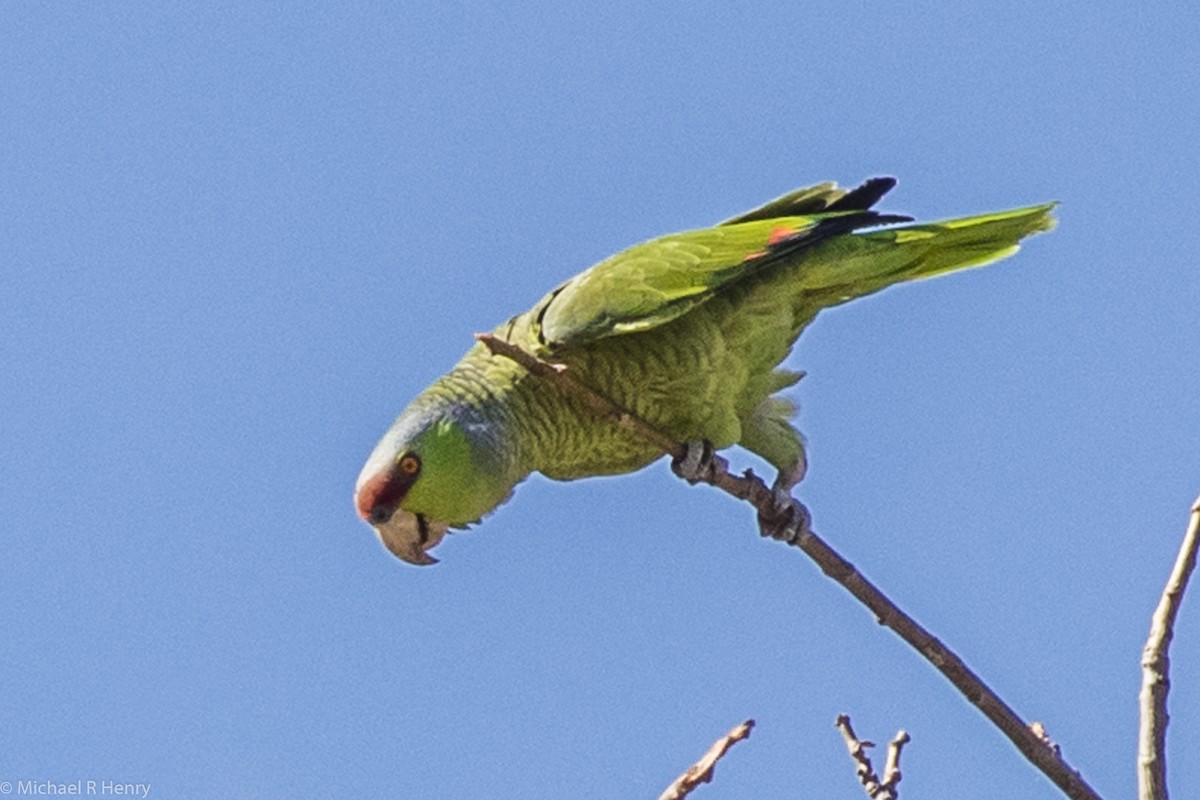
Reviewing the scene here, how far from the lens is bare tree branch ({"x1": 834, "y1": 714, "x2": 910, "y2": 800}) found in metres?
3.65

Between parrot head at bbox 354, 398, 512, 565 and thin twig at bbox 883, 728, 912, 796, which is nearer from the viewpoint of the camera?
thin twig at bbox 883, 728, 912, 796

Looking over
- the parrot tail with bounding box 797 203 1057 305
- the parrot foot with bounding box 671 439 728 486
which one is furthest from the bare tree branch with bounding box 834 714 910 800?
the parrot tail with bounding box 797 203 1057 305

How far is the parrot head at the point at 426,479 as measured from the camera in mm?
5473

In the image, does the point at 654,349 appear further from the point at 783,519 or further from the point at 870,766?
the point at 870,766

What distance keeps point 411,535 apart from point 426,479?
289mm

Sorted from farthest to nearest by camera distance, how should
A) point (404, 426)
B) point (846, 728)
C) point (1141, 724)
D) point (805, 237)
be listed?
point (805, 237) → point (404, 426) → point (846, 728) → point (1141, 724)

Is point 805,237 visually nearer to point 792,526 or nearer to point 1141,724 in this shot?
point 792,526

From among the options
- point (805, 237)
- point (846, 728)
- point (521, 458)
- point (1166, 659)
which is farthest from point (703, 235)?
point (1166, 659)

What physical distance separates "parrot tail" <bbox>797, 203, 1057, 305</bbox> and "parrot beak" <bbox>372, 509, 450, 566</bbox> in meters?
1.83

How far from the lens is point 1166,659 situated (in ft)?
11.4

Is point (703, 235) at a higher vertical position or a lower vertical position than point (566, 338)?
higher

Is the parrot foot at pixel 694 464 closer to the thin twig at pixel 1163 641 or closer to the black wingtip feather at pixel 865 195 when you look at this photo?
the black wingtip feather at pixel 865 195

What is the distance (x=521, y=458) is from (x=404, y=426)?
1.59 ft

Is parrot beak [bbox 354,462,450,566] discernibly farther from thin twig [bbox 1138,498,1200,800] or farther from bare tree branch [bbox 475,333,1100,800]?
thin twig [bbox 1138,498,1200,800]
